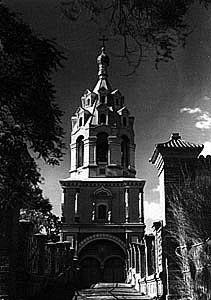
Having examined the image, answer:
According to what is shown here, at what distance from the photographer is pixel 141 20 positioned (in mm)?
3252

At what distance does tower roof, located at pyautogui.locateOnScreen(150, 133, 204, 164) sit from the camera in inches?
224

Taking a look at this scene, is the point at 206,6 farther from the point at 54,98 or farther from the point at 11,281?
the point at 11,281

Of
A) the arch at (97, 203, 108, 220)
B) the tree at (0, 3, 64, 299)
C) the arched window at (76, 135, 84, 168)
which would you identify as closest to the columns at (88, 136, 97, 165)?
the arched window at (76, 135, 84, 168)

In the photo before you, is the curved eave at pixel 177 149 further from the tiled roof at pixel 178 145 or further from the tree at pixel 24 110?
the tree at pixel 24 110

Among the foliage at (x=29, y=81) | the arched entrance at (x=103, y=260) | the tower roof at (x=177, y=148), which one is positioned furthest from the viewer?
the arched entrance at (x=103, y=260)

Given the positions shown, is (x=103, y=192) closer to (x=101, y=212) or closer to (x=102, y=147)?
(x=101, y=212)

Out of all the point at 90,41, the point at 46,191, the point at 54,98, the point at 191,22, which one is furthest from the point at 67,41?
the point at 46,191

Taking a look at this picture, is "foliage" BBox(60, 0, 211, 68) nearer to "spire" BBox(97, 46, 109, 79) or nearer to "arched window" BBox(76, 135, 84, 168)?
"spire" BBox(97, 46, 109, 79)

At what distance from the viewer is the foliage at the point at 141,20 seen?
125 inches

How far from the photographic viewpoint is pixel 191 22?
3.66m

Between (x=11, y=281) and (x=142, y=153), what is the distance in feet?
6.52

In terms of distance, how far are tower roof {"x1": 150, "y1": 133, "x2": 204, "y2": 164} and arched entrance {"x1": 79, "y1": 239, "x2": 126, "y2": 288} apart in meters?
8.06

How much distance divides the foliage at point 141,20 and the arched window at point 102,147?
337 inches

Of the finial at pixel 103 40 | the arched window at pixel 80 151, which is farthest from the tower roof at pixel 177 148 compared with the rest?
the arched window at pixel 80 151
